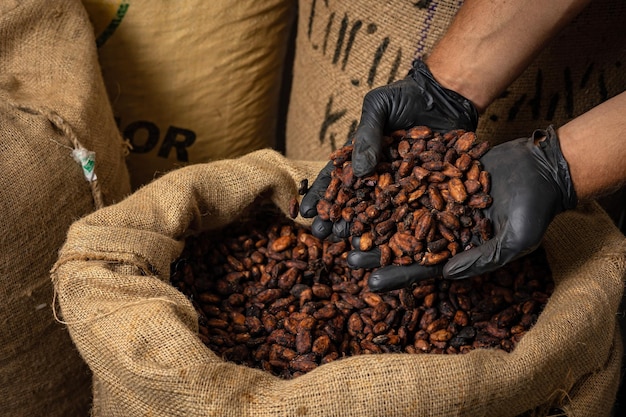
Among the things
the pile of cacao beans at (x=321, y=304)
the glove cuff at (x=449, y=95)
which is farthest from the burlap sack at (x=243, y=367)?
the glove cuff at (x=449, y=95)

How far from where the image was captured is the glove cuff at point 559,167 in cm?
141

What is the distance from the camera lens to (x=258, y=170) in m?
1.58

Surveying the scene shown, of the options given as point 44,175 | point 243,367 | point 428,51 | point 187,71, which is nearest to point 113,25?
point 187,71

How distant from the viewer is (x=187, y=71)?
2088 millimetres

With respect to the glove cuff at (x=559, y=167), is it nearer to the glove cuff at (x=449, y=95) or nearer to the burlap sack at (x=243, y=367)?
the burlap sack at (x=243, y=367)

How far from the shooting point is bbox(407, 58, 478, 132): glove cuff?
1.63m

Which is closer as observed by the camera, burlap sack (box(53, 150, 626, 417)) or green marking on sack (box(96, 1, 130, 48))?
A: burlap sack (box(53, 150, 626, 417))

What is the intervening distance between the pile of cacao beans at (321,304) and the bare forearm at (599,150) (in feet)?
0.76

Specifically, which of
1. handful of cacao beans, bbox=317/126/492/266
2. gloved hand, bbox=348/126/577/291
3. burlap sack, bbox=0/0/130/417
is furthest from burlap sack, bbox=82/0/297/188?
gloved hand, bbox=348/126/577/291

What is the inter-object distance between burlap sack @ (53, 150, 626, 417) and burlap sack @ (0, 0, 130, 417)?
8.3 inches

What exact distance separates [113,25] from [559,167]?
A: 1291 mm

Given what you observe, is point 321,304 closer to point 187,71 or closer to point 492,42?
point 492,42

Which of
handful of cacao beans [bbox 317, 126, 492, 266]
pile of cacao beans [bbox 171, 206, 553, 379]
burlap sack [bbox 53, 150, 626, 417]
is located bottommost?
pile of cacao beans [bbox 171, 206, 553, 379]

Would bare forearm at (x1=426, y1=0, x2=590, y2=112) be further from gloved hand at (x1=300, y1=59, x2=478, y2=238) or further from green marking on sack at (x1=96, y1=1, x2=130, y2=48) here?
green marking on sack at (x1=96, y1=1, x2=130, y2=48)
